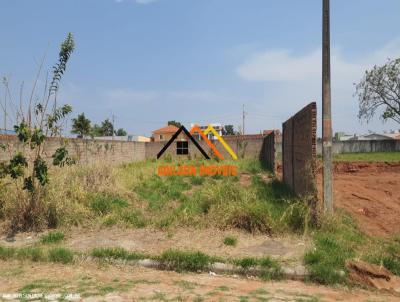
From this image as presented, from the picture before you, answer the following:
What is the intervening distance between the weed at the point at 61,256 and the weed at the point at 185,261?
123cm

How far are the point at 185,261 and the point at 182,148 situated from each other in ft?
61.7

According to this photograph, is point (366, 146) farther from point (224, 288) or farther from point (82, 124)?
point (224, 288)

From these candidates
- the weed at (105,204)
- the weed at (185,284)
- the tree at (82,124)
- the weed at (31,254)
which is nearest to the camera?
the weed at (185,284)

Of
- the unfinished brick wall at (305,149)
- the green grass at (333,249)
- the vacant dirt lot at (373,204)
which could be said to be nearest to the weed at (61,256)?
the green grass at (333,249)

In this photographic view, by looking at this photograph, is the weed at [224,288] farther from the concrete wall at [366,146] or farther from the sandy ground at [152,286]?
the concrete wall at [366,146]

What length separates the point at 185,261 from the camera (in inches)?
173

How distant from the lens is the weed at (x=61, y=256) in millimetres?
4625

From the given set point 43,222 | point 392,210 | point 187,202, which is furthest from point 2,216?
point 392,210

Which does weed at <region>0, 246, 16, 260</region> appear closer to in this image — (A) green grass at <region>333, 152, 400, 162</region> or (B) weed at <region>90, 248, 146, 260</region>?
(B) weed at <region>90, 248, 146, 260</region>

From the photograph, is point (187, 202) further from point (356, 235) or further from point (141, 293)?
point (141, 293)

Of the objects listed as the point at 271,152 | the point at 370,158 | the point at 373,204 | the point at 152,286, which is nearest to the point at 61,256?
the point at 152,286

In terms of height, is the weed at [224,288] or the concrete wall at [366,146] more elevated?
the concrete wall at [366,146]

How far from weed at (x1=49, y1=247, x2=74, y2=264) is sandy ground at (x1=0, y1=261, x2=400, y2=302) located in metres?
0.19

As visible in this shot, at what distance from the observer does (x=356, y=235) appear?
539 centimetres
